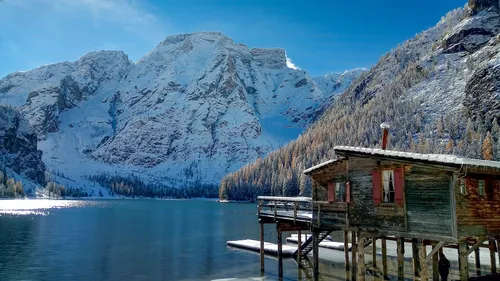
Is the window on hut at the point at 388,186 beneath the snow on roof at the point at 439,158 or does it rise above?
beneath

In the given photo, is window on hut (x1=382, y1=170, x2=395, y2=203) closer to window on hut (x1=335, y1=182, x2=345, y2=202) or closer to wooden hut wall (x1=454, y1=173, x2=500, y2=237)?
window on hut (x1=335, y1=182, x2=345, y2=202)

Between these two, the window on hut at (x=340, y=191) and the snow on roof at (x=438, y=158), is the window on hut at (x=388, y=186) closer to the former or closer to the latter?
the snow on roof at (x=438, y=158)

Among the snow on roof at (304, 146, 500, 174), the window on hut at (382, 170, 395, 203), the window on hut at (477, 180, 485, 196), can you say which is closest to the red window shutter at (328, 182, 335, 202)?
the snow on roof at (304, 146, 500, 174)

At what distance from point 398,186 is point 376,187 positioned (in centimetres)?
164

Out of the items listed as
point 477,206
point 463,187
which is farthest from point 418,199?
point 477,206

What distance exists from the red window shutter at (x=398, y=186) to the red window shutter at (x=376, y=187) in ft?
3.88

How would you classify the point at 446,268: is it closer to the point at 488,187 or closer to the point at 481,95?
the point at 488,187

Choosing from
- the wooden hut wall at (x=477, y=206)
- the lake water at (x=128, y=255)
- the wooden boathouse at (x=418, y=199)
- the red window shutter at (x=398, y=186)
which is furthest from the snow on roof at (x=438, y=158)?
the lake water at (x=128, y=255)

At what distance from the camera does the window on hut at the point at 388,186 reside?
27741 mm

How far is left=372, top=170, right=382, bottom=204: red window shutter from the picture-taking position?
28202mm

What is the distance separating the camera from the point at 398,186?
88.7 feet

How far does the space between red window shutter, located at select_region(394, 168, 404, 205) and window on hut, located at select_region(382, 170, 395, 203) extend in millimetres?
477

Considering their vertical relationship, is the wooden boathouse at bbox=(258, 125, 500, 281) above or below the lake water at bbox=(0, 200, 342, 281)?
above

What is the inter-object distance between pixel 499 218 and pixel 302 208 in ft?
46.6
